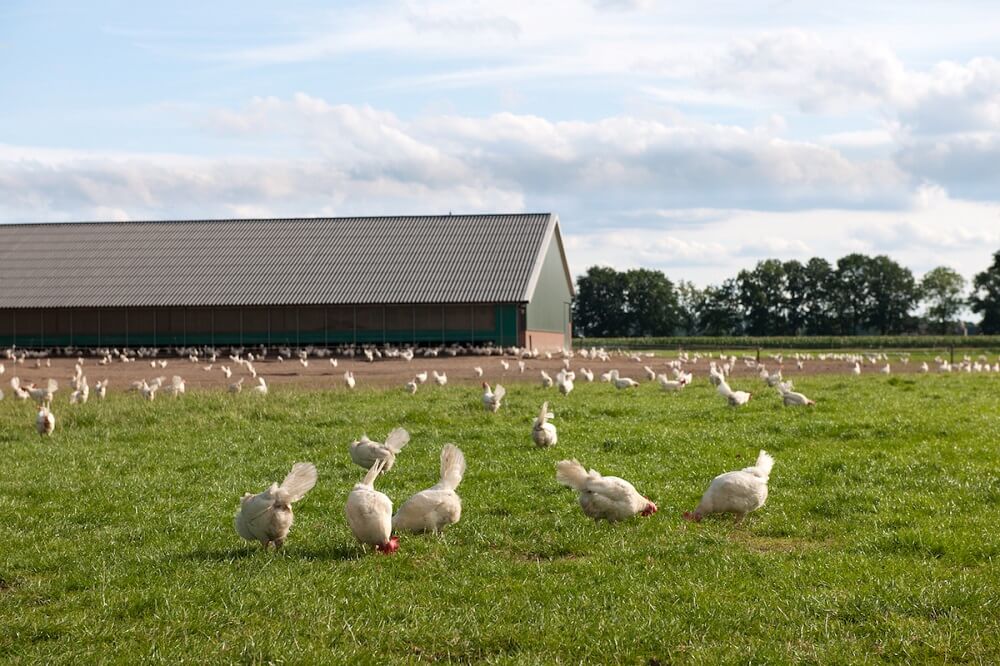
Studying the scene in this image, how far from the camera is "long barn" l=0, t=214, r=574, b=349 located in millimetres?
55469

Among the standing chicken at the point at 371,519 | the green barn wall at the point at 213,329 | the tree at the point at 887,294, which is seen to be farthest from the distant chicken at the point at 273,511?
the tree at the point at 887,294

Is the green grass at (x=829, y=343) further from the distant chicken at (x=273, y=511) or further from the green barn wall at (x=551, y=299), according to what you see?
A: the distant chicken at (x=273, y=511)

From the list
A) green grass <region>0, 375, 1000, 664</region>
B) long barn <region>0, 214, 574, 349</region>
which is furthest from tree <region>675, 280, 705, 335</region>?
green grass <region>0, 375, 1000, 664</region>

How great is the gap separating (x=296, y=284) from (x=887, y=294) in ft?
243

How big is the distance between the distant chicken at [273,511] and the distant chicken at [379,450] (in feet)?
9.08

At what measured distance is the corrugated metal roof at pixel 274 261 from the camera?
185ft

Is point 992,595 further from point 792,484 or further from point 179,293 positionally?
point 179,293

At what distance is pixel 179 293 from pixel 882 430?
158 feet

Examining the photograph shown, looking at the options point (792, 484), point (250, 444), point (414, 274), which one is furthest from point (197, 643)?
point (414, 274)

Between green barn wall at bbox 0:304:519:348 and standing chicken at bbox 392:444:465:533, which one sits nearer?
standing chicken at bbox 392:444:465:533

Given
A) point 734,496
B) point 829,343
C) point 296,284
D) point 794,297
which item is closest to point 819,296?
point 794,297

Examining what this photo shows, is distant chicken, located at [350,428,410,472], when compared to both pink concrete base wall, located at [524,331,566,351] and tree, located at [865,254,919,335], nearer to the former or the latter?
pink concrete base wall, located at [524,331,566,351]

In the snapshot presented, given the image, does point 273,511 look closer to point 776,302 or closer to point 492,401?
point 492,401

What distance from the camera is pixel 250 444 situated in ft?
54.1
